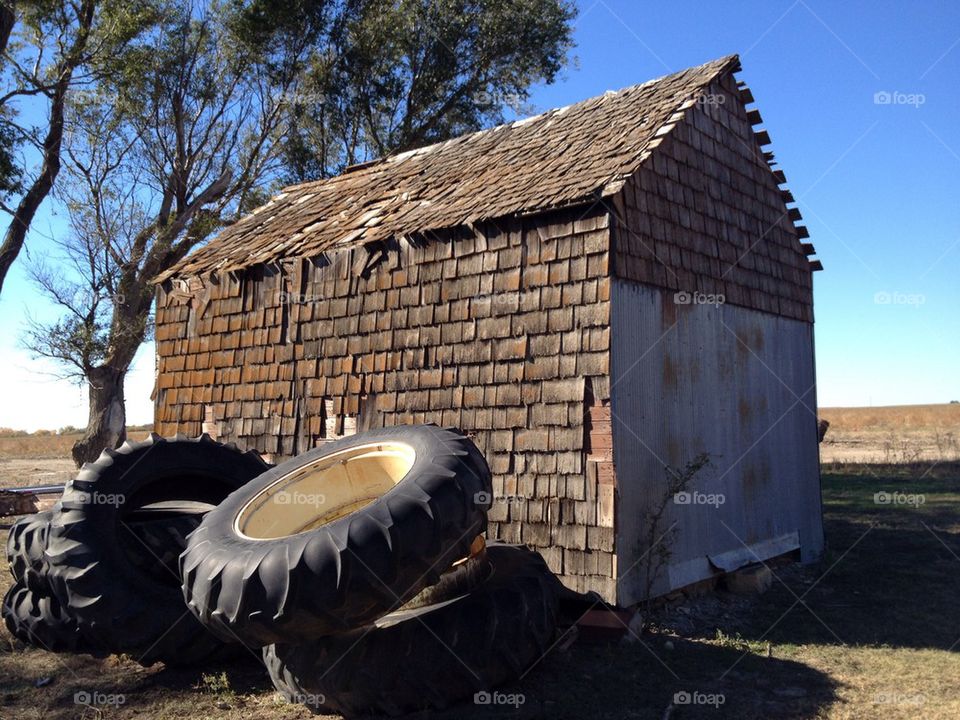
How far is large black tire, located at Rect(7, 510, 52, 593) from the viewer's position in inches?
276

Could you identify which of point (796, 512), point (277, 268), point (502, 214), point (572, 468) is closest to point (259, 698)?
point (572, 468)

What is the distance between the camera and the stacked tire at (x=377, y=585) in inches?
202

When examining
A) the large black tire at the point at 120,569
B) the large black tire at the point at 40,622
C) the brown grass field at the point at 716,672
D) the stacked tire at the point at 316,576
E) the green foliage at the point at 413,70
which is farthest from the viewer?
the green foliage at the point at 413,70

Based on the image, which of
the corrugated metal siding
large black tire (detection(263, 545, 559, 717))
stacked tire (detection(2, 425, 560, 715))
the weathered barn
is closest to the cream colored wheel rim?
stacked tire (detection(2, 425, 560, 715))

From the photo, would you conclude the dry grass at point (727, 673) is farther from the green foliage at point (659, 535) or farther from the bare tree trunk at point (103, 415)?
the bare tree trunk at point (103, 415)

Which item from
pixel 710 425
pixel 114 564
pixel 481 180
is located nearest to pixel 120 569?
pixel 114 564

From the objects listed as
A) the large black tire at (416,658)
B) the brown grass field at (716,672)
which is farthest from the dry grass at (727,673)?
the large black tire at (416,658)

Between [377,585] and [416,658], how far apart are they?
→ 80 centimetres

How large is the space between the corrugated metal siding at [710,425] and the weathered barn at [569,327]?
0.11 feet

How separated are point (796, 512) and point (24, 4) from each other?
788 inches

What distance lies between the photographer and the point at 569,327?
7875mm

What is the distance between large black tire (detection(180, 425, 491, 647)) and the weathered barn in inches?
74.9

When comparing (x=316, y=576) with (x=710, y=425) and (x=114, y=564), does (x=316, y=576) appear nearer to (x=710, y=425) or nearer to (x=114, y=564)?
(x=114, y=564)

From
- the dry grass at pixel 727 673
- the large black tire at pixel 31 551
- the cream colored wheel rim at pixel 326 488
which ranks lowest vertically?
the dry grass at pixel 727 673
